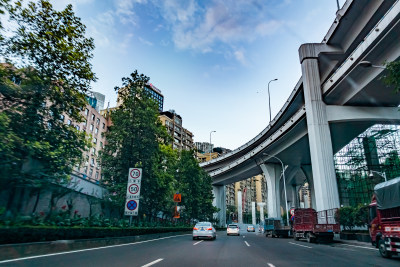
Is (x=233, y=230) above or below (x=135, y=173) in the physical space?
below

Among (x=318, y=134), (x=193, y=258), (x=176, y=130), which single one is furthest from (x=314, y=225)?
(x=176, y=130)

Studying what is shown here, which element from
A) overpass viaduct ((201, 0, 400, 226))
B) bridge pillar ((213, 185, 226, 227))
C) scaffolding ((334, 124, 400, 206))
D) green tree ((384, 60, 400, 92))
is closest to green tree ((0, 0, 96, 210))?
green tree ((384, 60, 400, 92))

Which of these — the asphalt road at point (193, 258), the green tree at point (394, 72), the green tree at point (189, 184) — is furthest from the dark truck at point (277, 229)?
the green tree at point (394, 72)

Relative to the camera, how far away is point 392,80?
10922mm

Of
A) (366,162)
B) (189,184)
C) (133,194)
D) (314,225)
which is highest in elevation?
(366,162)

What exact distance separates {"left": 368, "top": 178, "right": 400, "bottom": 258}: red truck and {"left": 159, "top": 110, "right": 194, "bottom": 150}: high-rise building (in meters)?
73.1

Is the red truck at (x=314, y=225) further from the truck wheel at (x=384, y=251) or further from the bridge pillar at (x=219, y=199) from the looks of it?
the bridge pillar at (x=219, y=199)

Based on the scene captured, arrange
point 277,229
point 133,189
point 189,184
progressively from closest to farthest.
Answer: point 133,189
point 277,229
point 189,184

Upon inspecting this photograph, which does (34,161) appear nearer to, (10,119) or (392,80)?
(10,119)

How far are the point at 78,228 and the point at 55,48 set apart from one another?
841cm

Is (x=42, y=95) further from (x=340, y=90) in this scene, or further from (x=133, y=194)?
Answer: (x=340, y=90)

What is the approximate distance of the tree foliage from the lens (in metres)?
11.3

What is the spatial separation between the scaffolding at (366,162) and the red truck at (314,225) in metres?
27.7

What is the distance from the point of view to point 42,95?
1234cm
